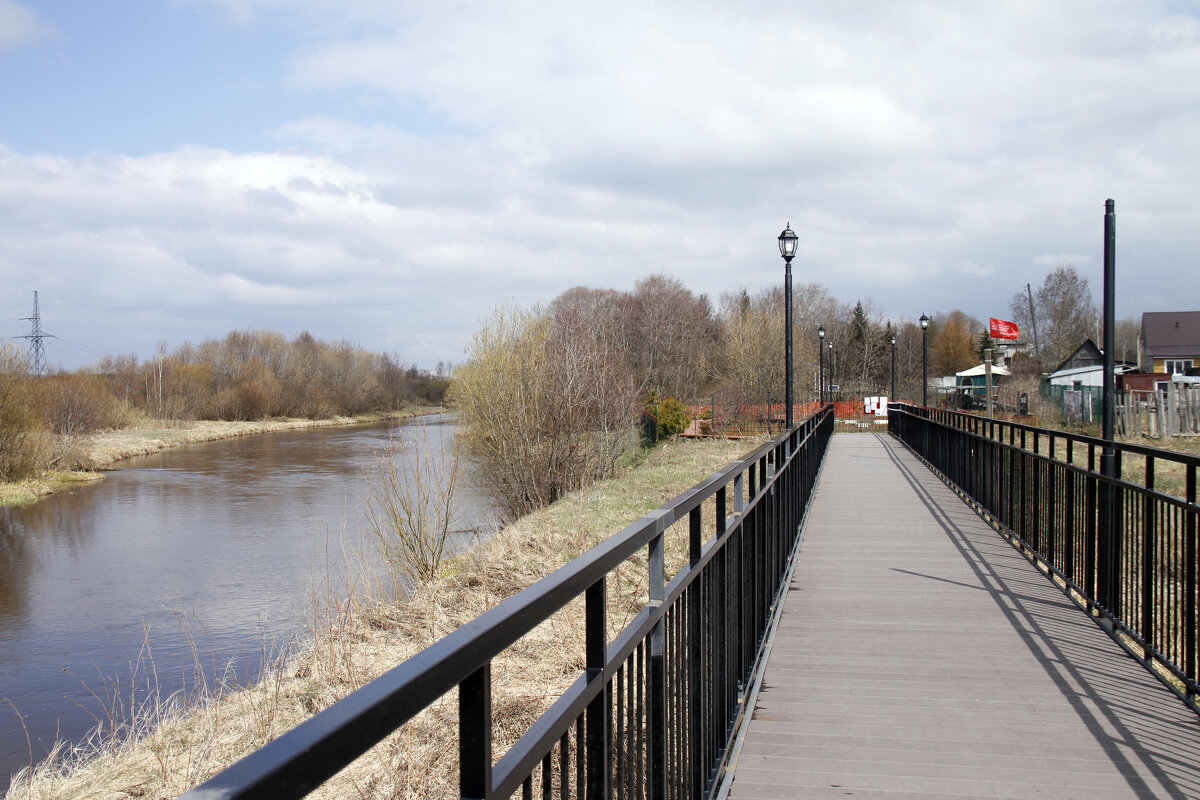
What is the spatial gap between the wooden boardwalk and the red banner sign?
1875 centimetres

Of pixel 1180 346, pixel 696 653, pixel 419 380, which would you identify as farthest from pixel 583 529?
pixel 419 380

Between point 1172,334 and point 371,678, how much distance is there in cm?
6744

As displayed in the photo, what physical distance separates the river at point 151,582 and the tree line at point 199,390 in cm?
399

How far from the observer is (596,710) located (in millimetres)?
1890

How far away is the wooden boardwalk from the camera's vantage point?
3.59 m

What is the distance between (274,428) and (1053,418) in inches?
1886

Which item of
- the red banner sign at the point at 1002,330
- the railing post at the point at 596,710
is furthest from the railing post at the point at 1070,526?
the red banner sign at the point at 1002,330

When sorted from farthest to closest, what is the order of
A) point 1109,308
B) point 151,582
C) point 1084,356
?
point 1084,356 → point 151,582 → point 1109,308

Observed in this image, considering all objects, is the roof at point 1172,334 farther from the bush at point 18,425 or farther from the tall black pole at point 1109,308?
the bush at point 18,425

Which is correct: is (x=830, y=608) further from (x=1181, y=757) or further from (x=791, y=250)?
(x=791, y=250)

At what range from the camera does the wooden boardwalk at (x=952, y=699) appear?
11.8 ft

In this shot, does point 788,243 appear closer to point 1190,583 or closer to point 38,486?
point 1190,583

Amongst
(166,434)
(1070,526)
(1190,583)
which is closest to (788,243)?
(1070,526)

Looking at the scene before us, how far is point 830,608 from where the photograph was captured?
6328mm
